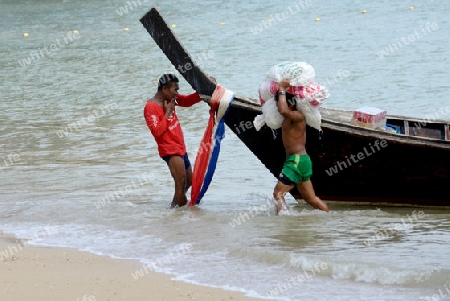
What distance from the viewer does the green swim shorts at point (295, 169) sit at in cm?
731

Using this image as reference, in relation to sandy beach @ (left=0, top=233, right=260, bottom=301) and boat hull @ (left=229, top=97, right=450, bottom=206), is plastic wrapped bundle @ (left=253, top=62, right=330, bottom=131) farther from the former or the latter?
A: sandy beach @ (left=0, top=233, right=260, bottom=301)

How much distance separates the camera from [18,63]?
22.9m

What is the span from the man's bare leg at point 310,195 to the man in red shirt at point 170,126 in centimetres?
114

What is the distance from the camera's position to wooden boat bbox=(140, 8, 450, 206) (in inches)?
298

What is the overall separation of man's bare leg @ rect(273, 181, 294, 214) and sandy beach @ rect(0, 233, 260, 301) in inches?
62.3

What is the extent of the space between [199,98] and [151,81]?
11.3m

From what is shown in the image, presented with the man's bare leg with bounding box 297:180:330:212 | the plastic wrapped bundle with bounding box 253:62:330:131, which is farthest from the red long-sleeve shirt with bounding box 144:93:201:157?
the man's bare leg with bounding box 297:180:330:212

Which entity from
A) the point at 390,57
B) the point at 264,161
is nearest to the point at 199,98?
the point at 264,161

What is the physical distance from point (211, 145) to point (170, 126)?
423 mm

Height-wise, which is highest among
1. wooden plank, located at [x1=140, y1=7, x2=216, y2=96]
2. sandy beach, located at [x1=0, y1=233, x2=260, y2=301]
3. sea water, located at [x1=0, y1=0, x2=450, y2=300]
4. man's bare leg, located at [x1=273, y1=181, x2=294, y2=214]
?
wooden plank, located at [x1=140, y1=7, x2=216, y2=96]

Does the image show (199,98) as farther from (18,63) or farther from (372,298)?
(18,63)

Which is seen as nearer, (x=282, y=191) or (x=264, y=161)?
(x=282, y=191)

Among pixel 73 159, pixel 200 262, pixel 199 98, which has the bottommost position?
pixel 73 159

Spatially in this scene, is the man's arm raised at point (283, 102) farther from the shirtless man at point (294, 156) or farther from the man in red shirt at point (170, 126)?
the man in red shirt at point (170, 126)
